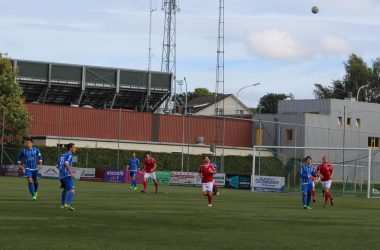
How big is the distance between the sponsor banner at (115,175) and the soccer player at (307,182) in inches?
1170

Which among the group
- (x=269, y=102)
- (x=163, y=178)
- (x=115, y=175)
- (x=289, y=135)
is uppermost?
(x=269, y=102)

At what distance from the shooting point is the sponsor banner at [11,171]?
60.7m

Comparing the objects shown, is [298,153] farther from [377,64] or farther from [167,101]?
[377,64]

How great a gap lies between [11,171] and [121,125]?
15.5 m

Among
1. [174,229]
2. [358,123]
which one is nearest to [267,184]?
[174,229]

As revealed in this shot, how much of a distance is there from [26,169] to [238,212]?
27.3ft

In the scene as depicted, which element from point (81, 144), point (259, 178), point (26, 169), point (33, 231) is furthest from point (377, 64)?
point (33, 231)

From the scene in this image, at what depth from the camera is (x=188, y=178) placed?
182 feet

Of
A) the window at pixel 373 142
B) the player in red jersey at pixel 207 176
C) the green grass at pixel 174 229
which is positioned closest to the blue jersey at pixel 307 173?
the player in red jersey at pixel 207 176

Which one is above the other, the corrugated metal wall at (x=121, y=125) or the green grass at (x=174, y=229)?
the corrugated metal wall at (x=121, y=125)

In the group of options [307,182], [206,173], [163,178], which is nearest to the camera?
[307,182]

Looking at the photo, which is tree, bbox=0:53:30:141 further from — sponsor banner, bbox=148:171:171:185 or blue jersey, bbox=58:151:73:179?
blue jersey, bbox=58:151:73:179

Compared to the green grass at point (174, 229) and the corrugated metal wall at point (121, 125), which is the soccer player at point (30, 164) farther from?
the corrugated metal wall at point (121, 125)

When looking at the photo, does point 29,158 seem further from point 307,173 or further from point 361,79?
point 361,79
